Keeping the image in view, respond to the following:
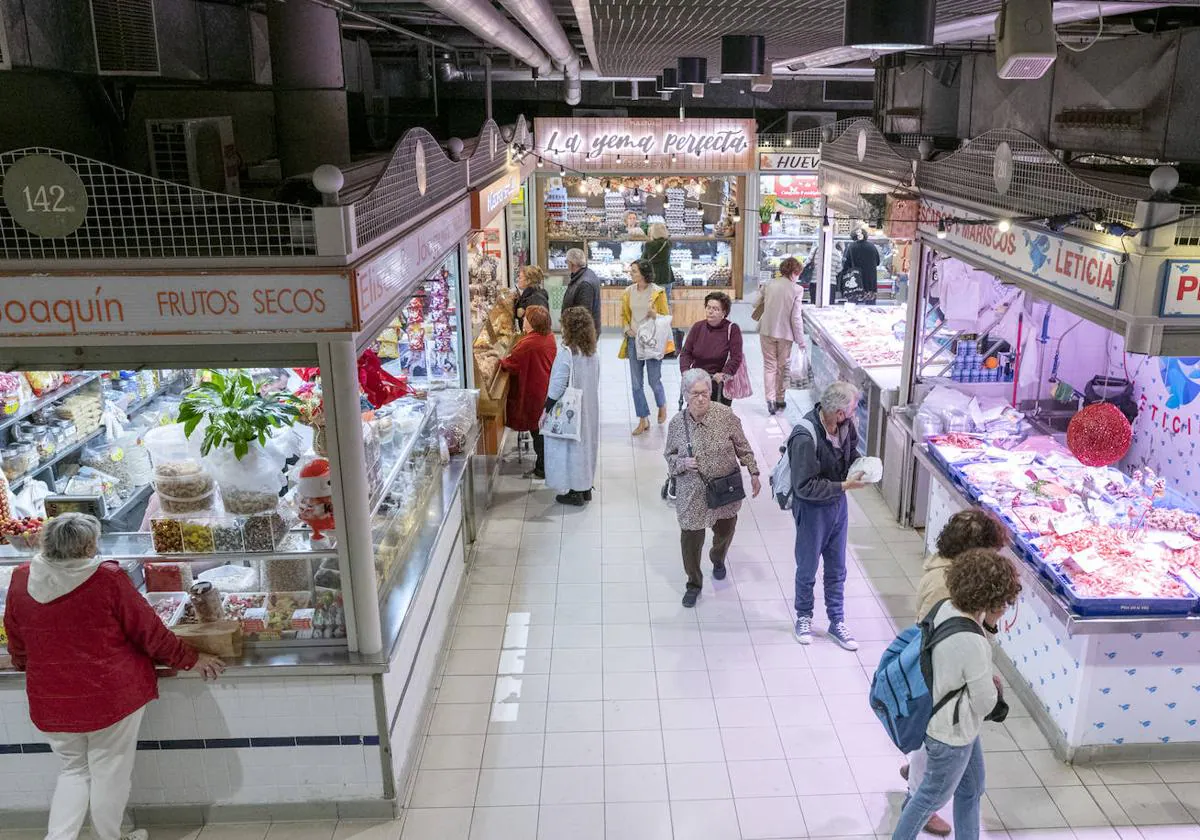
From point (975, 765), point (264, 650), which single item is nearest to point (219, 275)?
point (264, 650)

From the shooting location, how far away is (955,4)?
4.84 meters

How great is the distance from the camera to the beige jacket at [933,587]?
4176mm

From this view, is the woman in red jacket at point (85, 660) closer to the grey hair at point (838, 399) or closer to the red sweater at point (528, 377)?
the grey hair at point (838, 399)

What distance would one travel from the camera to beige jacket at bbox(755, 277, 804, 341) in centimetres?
990

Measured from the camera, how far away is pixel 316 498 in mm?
4320

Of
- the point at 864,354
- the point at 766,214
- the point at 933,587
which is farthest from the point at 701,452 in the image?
the point at 766,214

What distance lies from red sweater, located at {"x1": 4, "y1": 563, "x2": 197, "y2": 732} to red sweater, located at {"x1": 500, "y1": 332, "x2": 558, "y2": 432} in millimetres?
4484

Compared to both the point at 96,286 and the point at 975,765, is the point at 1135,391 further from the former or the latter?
the point at 96,286

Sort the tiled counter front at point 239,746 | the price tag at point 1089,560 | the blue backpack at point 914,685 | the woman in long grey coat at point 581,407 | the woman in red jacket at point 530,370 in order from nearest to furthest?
the blue backpack at point 914,685 < the tiled counter front at point 239,746 < the price tag at point 1089,560 < the woman in long grey coat at point 581,407 < the woman in red jacket at point 530,370

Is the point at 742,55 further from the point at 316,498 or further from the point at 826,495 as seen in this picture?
the point at 316,498

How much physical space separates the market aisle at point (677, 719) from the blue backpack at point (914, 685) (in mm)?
812

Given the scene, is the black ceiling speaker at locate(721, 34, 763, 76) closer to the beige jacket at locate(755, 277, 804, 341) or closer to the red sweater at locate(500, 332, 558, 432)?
the red sweater at locate(500, 332, 558, 432)

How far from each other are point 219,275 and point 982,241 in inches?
167

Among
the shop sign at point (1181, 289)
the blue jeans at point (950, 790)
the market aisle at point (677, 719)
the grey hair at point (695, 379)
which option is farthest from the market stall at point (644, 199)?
the blue jeans at point (950, 790)
